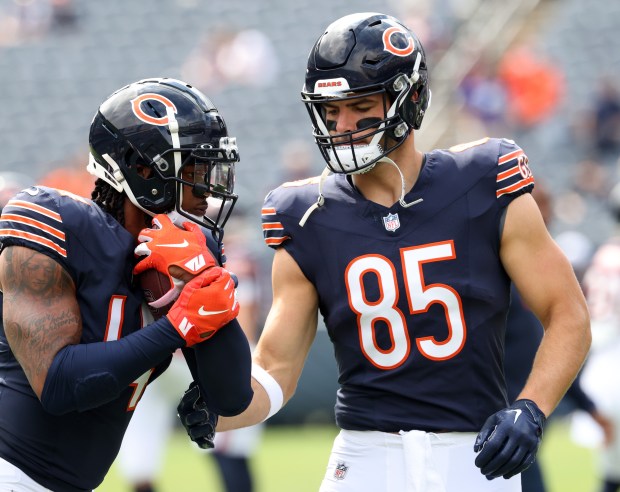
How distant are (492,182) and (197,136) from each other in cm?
89

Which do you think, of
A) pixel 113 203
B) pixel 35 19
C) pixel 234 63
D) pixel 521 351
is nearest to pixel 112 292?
pixel 113 203

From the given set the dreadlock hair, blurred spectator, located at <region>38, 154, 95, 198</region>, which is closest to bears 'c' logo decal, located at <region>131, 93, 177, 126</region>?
the dreadlock hair

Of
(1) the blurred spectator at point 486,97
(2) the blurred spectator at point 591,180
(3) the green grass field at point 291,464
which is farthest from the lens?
(1) the blurred spectator at point 486,97

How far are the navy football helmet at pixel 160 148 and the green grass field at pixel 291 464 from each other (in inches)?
172

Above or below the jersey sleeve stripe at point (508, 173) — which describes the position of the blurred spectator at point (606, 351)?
below

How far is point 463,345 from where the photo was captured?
10.8ft

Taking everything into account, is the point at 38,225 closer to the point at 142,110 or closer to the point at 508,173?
the point at 142,110

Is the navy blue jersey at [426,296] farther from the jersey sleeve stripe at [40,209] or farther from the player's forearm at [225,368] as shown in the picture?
the jersey sleeve stripe at [40,209]

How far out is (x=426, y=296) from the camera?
329 cm

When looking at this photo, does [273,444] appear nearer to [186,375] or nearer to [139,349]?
[186,375]

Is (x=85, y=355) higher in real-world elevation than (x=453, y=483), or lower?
higher

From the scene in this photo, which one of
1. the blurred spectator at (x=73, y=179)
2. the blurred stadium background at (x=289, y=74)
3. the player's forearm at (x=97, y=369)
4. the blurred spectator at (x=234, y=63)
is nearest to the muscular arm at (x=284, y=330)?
the player's forearm at (x=97, y=369)

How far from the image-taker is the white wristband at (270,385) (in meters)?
3.45

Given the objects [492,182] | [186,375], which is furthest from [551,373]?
[186,375]
